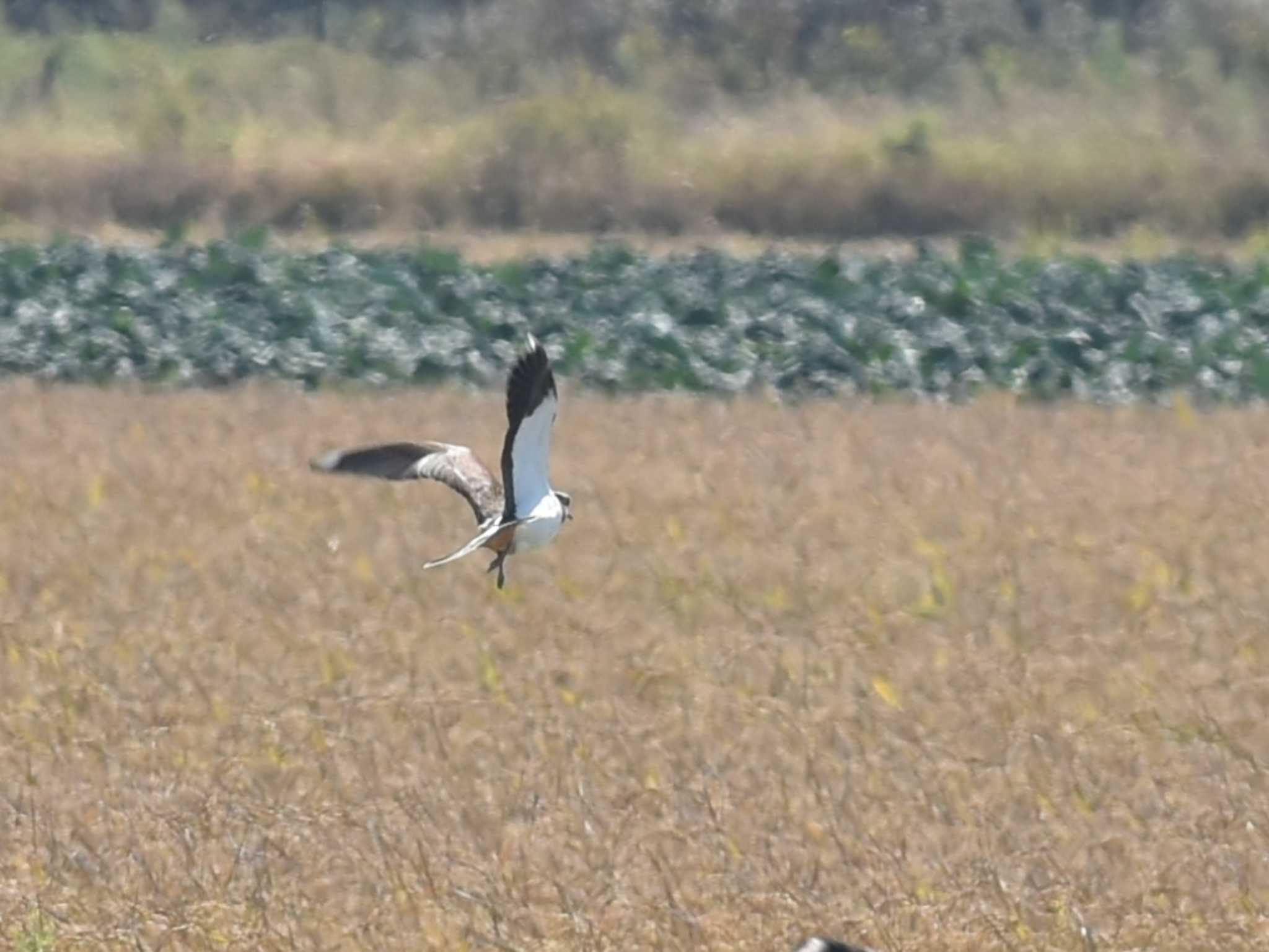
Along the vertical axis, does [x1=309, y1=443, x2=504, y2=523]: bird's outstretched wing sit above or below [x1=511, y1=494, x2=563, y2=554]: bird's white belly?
below

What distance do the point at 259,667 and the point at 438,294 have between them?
16624 millimetres

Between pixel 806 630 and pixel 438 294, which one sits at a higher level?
pixel 806 630

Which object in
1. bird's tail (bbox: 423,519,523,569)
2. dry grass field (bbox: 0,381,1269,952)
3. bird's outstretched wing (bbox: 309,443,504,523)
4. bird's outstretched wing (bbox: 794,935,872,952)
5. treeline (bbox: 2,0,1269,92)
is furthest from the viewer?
treeline (bbox: 2,0,1269,92)

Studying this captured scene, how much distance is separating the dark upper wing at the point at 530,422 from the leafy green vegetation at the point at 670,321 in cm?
1514

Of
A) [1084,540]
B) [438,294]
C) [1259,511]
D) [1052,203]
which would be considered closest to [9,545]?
[1084,540]

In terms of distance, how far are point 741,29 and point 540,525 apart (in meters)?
38.9

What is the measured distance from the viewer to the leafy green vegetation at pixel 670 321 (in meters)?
24.4

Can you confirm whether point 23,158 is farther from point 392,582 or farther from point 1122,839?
point 1122,839

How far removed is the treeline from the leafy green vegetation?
1741cm

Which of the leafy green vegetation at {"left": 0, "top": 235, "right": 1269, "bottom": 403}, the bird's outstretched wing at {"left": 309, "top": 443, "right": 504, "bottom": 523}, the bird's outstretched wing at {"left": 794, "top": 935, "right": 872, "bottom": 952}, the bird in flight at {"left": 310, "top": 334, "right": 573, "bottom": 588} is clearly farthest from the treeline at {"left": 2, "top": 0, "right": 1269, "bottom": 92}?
the bird's outstretched wing at {"left": 794, "top": 935, "right": 872, "bottom": 952}

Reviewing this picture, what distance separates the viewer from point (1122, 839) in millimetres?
7691

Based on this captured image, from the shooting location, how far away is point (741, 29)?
154ft

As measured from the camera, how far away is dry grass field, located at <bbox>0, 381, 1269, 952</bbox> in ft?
23.5

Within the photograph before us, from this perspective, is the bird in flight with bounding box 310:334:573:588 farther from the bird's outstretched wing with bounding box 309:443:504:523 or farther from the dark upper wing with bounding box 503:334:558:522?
the bird's outstretched wing with bounding box 309:443:504:523
